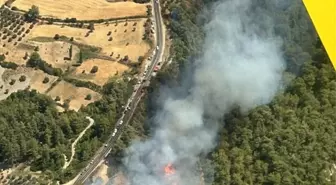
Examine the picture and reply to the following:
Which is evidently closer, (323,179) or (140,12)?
(323,179)

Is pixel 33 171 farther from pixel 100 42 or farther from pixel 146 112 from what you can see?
pixel 100 42

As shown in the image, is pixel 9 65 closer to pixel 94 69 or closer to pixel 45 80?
pixel 45 80

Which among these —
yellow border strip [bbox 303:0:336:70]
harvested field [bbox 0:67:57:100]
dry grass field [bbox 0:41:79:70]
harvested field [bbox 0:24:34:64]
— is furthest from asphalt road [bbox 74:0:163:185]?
yellow border strip [bbox 303:0:336:70]

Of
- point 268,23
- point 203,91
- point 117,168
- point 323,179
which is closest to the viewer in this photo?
point 323,179

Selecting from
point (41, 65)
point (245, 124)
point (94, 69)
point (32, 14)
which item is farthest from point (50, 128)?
point (32, 14)

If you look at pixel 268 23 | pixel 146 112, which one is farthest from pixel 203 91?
pixel 268 23

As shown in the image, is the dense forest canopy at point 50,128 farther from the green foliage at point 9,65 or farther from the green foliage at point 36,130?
the green foliage at point 9,65
